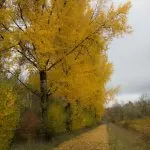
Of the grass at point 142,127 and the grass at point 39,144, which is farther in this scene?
the grass at point 142,127

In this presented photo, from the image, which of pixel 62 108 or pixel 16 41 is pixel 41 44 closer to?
pixel 16 41

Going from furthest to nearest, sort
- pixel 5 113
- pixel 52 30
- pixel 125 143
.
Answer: pixel 125 143 → pixel 52 30 → pixel 5 113

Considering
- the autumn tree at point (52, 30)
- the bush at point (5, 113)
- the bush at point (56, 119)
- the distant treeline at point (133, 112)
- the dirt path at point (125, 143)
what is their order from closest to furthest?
the bush at point (5, 113) < the autumn tree at point (52, 30) < the dirt path at point (125, 143) < the bush at point (56, 119) < the distant treeline at point (133, 112)

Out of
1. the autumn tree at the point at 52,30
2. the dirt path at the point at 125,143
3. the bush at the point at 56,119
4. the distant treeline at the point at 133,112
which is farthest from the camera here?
the distant treeline at the point at 133,112

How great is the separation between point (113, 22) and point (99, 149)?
17.3 ft

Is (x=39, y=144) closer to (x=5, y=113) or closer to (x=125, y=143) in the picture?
(x=125, y=143)

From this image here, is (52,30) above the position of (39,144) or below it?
above

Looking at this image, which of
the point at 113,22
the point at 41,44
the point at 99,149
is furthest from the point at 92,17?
the point at 99,149

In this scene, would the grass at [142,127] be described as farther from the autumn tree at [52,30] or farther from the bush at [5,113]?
the bush at [5,113]

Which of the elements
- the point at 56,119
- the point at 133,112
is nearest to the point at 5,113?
the point at 56,119

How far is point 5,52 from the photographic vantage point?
17.8 metres

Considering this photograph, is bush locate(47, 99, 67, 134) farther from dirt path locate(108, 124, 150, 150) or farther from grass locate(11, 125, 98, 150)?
dirt path locate(108, 124, 150, 150)

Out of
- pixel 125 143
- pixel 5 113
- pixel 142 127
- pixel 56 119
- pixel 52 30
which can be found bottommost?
pixel 125 143

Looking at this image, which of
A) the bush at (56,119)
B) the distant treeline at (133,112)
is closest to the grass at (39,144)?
the bush at (56,119)
